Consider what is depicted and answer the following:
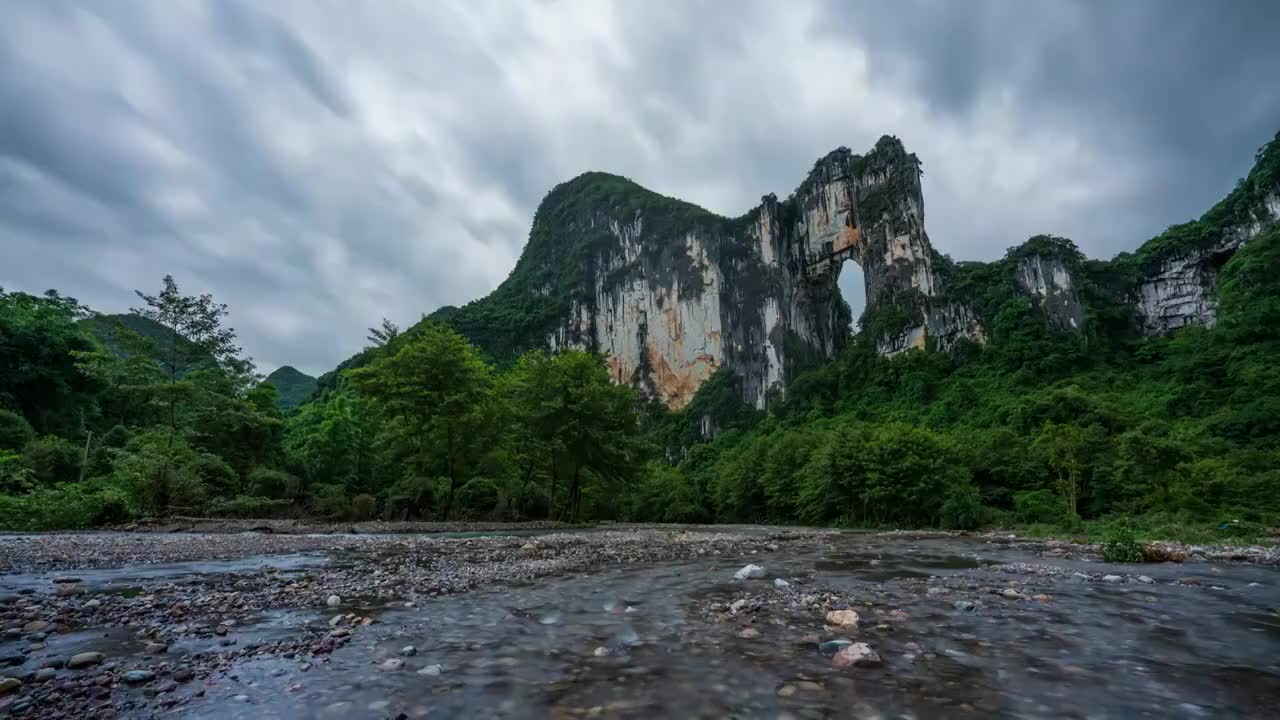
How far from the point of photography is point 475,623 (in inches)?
194

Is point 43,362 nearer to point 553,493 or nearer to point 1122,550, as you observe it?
point 553,493

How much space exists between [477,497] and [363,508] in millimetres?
5044

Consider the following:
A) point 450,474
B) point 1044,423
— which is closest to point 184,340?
point 450,474

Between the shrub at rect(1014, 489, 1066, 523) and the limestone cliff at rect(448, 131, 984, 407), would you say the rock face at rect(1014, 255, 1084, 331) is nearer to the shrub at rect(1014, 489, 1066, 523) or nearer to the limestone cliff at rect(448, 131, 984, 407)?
the limestone cliff at rect(448, 131, 984, 407)

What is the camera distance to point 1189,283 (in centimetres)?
7456

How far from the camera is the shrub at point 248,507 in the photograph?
2051 cm

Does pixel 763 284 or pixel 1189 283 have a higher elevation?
pixel 763 284

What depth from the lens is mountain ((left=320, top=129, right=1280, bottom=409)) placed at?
77125 millimetres

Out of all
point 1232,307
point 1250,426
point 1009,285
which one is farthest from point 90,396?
point 1009,285

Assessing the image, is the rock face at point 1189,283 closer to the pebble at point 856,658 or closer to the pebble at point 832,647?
the pebble at point 832,647

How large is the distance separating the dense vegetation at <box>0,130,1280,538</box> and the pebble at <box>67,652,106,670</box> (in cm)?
1496

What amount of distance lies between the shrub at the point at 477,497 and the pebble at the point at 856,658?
970 inches

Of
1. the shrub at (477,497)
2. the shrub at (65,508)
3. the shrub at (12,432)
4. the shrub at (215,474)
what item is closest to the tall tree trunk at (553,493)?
the shrub at (477,497)

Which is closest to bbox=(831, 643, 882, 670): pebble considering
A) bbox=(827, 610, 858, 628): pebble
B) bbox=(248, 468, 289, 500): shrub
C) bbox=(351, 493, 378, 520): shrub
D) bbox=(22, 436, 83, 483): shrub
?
bbox=(827, 610, 858, 628): pebble
